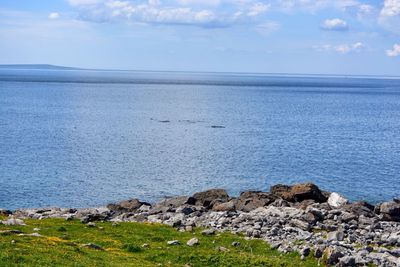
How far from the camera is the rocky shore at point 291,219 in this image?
111ft

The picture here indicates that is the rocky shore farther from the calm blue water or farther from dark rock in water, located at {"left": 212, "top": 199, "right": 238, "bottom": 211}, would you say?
the calm blue water

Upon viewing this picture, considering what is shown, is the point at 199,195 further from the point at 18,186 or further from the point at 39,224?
the point at 18,186

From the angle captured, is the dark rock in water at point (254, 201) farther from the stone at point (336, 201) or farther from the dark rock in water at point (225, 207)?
the stone at point (336, 201)

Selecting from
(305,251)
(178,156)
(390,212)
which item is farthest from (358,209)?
(178,156)

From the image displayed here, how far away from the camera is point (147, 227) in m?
41.4

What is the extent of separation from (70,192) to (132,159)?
24.7 metres

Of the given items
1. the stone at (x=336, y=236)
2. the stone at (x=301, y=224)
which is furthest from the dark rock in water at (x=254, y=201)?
the stone at (x=336, y=236)

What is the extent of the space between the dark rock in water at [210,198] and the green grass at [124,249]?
39.4ft

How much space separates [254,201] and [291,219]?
9.86 meters

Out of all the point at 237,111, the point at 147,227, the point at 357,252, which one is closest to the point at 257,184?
the point at 147,227

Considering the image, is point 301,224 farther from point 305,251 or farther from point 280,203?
point 280,203

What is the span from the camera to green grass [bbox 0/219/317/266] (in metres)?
26.6

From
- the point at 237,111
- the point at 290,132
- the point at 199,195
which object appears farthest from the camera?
the point at 237,111

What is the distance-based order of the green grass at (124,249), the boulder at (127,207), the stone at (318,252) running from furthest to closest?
the boulder at (127,207), the stone at (318,252), the green grass at (124,249)
